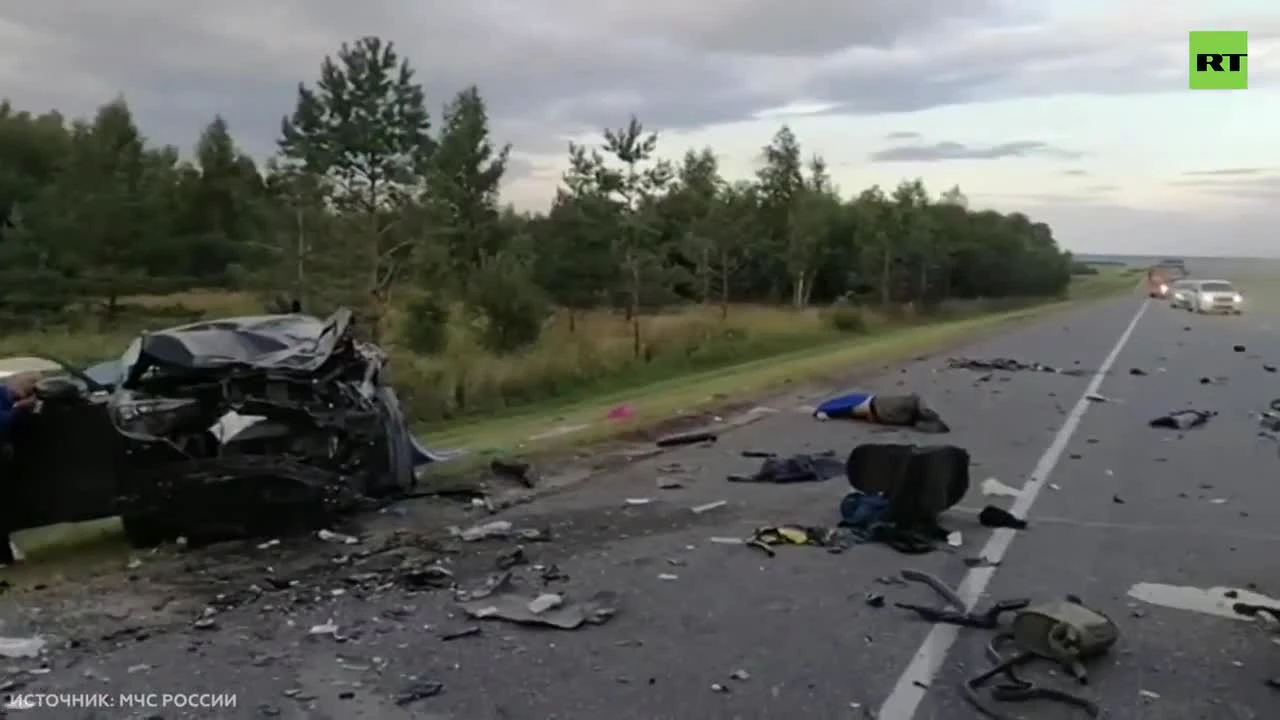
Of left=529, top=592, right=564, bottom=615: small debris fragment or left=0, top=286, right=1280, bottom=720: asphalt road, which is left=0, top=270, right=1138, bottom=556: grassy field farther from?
left=529, top=592, right=564, bottom=615: small debris fragment

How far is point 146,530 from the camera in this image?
309 inches

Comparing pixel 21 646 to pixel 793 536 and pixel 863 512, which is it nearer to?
pixel 793 536

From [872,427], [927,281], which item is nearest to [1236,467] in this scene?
[872,427]

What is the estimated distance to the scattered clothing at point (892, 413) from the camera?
14500 mm

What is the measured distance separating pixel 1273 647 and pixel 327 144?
35.4 m

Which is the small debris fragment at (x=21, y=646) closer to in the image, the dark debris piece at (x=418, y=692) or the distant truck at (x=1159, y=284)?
the dark debris piece at (x=418, y=692)

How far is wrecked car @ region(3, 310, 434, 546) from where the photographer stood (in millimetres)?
7523

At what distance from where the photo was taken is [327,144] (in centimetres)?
3766

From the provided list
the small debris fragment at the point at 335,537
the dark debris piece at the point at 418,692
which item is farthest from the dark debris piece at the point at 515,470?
the dark debris piece at the point at 418,692

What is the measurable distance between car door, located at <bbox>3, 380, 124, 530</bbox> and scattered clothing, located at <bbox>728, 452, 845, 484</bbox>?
17.4 feet

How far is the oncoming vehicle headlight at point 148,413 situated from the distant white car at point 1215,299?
48490 millimetres

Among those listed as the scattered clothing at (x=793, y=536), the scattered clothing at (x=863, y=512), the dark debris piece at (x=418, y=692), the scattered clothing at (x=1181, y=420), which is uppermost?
the dark debris piece at (x=418, y=692)

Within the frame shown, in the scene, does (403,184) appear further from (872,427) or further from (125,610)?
(125,610)

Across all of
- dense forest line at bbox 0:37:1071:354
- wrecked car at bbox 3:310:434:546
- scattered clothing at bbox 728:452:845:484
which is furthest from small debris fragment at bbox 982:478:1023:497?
dense forest line at bbox 0:37:1071:354
